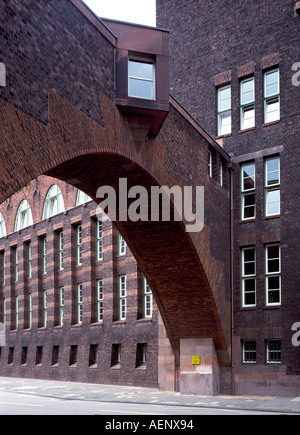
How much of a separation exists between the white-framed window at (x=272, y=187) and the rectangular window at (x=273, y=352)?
4.96 m

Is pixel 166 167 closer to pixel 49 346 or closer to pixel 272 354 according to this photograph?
pixel 272 354

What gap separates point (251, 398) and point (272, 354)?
202cm

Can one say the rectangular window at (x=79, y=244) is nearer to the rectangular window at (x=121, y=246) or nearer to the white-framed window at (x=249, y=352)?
the rectangular window at (x=121, y=246)

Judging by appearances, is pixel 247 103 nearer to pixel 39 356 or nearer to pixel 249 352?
pixel 249 352

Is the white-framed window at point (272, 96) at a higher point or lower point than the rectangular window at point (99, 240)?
higher

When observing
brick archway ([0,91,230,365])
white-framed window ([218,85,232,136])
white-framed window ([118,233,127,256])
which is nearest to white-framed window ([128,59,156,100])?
brick archway ([0,91,230,365])

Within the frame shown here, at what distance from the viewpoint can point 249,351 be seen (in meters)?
26.1

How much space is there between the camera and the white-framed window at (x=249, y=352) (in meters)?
26.0

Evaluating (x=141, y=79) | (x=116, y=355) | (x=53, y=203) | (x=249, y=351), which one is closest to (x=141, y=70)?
(x=141, y=79)

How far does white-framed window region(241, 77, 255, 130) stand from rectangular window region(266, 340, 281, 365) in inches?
339

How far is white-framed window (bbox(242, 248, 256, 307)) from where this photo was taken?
86.7 ft

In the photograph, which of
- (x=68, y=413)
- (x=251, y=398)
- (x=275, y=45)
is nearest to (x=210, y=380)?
(x=251, y=398)

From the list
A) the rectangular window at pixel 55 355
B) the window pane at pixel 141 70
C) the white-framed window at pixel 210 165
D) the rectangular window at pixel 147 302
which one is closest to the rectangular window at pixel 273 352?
the white-framed window at pixel 210 165

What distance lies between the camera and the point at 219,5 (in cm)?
2861
